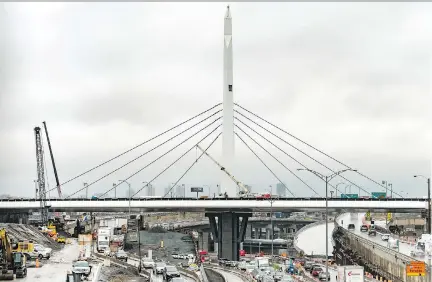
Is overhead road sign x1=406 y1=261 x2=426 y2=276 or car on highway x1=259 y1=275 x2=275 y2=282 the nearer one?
overhead road sign x1=406 y1=261 x2=426 y2=276

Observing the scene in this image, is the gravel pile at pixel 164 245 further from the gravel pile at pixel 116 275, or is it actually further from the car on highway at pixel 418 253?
the car on highway at pixel 418 253

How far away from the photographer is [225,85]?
12025cm

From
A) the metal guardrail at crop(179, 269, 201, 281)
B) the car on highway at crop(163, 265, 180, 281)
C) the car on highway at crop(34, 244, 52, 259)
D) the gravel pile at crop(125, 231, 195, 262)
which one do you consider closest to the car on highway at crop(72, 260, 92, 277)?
the car on highway at crop(163, 265, 180, 281)

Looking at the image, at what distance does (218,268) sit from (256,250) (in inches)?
4453

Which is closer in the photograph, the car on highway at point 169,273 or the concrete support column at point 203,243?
the car on highway at point 169,273

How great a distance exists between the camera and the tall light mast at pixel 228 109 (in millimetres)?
114688

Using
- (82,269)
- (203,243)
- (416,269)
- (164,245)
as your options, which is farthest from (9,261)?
(203,243)

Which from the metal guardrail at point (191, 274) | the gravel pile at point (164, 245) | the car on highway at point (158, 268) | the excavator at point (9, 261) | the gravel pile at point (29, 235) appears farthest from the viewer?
the gravel pile at point (164, 245)

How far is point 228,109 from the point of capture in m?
119

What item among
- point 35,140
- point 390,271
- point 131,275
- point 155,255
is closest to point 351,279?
point 131,275

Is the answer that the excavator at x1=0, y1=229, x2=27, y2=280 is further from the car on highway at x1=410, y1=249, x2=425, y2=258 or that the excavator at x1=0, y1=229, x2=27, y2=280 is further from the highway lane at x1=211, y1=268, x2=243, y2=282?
the car on highway at x1=410, y1=249, x2=425, y2=258

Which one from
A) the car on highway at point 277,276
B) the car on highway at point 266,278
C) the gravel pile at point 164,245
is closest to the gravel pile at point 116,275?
the car on highway at point 266,278

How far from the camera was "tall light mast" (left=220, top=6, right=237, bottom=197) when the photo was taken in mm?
114688

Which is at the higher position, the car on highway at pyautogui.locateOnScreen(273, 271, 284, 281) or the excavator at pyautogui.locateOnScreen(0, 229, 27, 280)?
the excavator at pyautogui.locateOnScreen(0, 229, 27, 280)
